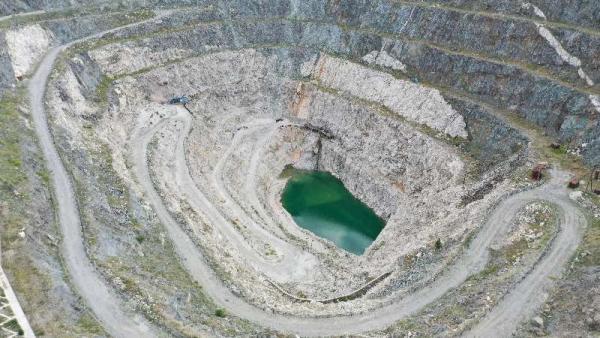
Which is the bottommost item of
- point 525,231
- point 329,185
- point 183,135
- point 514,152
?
point 183,135

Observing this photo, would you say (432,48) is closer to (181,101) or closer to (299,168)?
(299,168)

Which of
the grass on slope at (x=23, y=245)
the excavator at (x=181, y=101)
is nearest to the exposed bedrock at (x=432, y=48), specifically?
the excavator at (x=181, y=101)

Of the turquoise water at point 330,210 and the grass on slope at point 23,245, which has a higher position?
the turquoise water at point 330,210

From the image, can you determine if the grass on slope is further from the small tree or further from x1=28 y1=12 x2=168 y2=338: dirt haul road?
the small tree

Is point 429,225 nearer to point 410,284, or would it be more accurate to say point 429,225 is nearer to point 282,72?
point 410,284

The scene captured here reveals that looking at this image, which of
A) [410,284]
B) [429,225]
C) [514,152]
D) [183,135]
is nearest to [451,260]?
[410,284]

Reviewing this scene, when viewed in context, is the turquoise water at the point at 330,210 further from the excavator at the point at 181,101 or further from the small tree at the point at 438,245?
the excavator at the point at 181,101

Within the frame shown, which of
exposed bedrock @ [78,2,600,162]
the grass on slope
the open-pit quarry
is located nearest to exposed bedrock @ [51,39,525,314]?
the open-pit quarry
